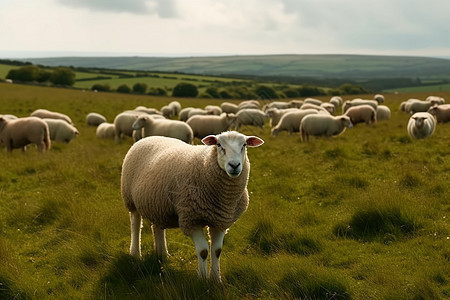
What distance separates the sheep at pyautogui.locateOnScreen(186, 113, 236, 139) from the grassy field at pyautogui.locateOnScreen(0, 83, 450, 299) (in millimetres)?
7157

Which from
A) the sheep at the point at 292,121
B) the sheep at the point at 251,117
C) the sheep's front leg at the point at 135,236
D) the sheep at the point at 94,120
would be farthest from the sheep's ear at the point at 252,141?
the sheep at the point at 94,120

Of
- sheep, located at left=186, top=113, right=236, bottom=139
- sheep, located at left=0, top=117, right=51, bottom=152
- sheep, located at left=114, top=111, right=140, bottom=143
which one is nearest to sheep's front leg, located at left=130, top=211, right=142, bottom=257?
sheep, located at left=0, top=117, right=51, bottom=152

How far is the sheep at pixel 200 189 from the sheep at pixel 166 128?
8970 mm

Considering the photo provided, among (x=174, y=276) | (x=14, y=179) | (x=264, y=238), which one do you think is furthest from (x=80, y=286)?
(x=14, y=179)

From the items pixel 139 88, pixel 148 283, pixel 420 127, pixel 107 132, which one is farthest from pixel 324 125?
pixel 139 88

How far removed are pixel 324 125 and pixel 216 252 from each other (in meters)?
12.4

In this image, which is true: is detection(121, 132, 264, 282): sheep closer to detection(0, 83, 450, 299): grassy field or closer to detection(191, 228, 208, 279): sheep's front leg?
detection(191, 228, 208, 279): sheep's front leg

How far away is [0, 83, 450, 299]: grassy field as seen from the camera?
403 cm

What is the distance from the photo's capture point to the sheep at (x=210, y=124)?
16953mm

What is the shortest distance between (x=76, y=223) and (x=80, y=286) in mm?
1978

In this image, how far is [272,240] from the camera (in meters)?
5.32

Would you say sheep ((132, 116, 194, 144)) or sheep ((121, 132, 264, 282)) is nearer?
sheep ((121, 132, 264, 282))

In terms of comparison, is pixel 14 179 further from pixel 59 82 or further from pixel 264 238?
pixel 59 82

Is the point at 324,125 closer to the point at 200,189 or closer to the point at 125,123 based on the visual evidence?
the point at 125,123
